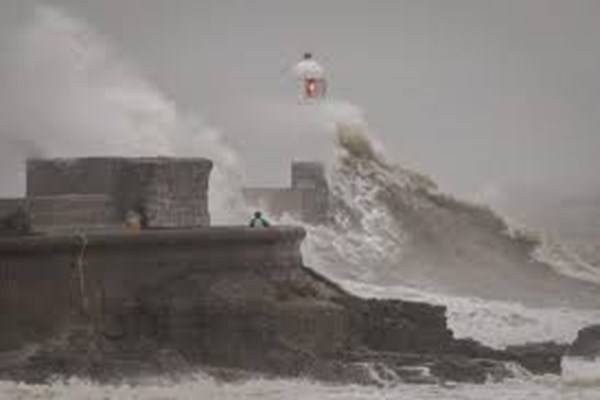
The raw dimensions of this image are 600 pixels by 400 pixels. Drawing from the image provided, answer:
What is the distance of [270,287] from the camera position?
13938 millimetres

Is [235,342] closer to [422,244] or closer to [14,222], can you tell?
[14,222]

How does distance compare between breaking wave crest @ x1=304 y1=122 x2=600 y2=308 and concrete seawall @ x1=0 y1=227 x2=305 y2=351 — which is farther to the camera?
breaking wave crest @ x1=304 y1=122 x2=600 y2=308

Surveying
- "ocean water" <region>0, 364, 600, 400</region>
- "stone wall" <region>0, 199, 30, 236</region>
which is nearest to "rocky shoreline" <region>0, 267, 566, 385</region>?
"ocean water" <region>0, 364, 600, 400</region>

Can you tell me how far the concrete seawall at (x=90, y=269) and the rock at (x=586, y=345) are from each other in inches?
134

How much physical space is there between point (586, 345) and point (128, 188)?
159 inches

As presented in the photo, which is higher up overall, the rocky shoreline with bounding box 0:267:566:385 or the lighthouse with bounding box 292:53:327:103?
the lighthouse with bounding box 292:53:327:103

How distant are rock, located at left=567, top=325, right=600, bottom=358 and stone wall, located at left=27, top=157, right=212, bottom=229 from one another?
3.25 metres

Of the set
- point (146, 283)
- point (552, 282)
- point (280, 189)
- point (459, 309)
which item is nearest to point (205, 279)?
point (146, 283)

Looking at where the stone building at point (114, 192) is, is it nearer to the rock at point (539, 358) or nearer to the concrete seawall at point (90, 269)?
the concrete seawall at point (90, 269)

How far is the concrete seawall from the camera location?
1361 centimetres

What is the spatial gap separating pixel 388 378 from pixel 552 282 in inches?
489

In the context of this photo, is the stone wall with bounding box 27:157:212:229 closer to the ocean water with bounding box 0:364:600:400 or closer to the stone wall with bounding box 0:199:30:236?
the stone wall with bounding box 0:199:30:236

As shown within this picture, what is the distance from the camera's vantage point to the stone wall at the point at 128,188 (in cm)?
1509

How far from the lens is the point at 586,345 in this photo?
16031 millimetres
